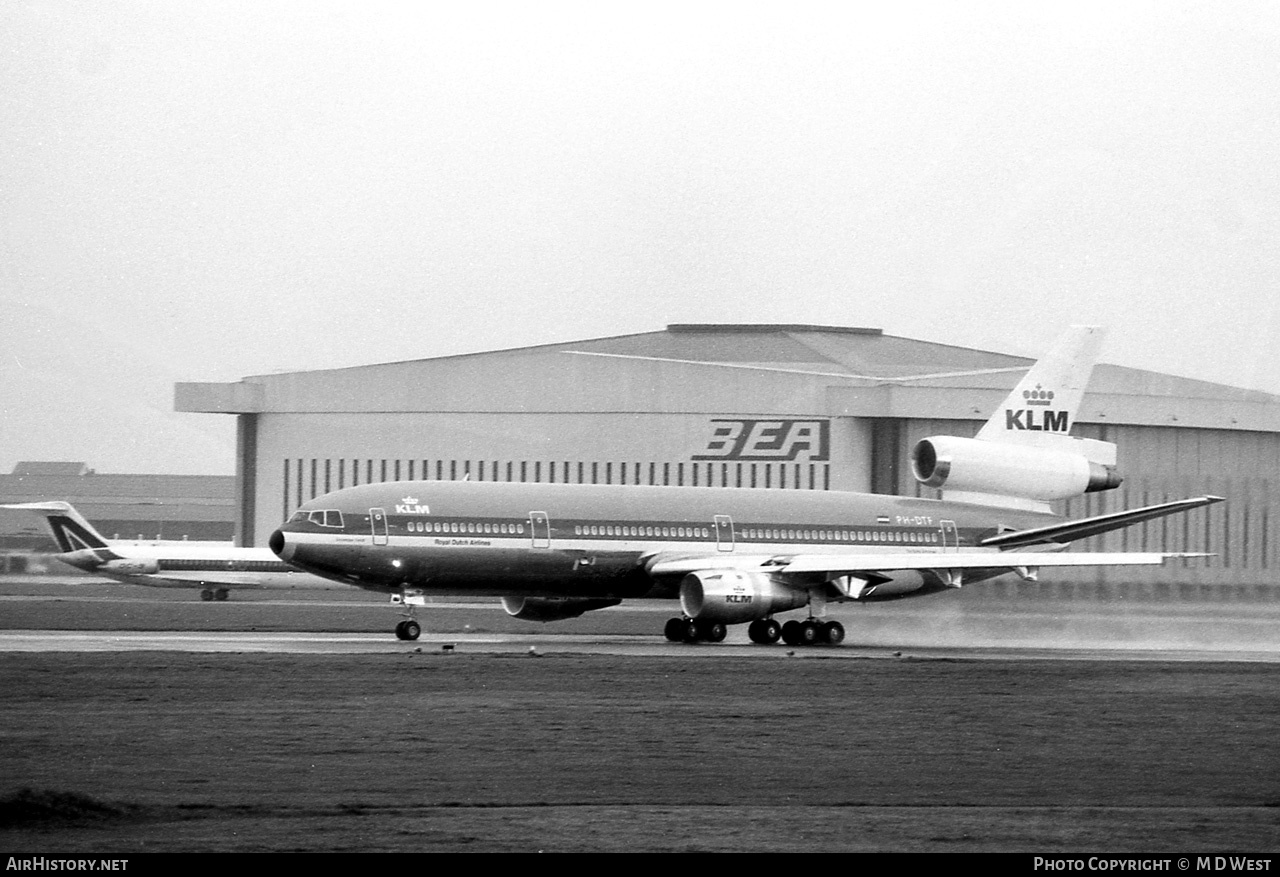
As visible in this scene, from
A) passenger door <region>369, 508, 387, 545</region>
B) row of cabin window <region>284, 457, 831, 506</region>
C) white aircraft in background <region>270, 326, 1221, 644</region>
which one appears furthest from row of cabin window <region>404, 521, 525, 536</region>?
row of cabin window <region>284, 457, 831, 506</region>

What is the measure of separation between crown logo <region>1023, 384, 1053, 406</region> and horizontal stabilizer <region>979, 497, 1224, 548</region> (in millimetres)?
3620

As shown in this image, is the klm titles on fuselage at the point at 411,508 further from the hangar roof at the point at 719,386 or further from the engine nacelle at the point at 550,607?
the hangar roof at the point at 719,386

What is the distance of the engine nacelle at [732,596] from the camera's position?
43.0 m

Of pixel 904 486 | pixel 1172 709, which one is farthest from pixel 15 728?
pixel 904 486

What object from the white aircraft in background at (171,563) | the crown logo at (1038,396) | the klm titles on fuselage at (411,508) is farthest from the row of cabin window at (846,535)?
the white aircraft in background at (171,563)

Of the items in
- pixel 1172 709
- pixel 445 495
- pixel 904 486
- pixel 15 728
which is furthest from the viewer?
pixel 904 486

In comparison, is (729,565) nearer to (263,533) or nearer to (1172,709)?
(1172,709)

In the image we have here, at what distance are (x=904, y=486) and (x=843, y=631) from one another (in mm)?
28519

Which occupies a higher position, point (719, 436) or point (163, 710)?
point (719, 436)

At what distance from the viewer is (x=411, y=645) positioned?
40844mm

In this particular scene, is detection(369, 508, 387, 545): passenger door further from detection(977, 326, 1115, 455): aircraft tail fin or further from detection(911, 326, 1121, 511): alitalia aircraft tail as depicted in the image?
detection(977, 326, 1115, 455): aircraft tail fin

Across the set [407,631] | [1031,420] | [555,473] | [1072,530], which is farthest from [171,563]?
[1072,530]

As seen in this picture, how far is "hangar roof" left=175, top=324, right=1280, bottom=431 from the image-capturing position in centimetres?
7331

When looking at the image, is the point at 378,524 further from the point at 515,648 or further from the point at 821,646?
the point at 821,646
